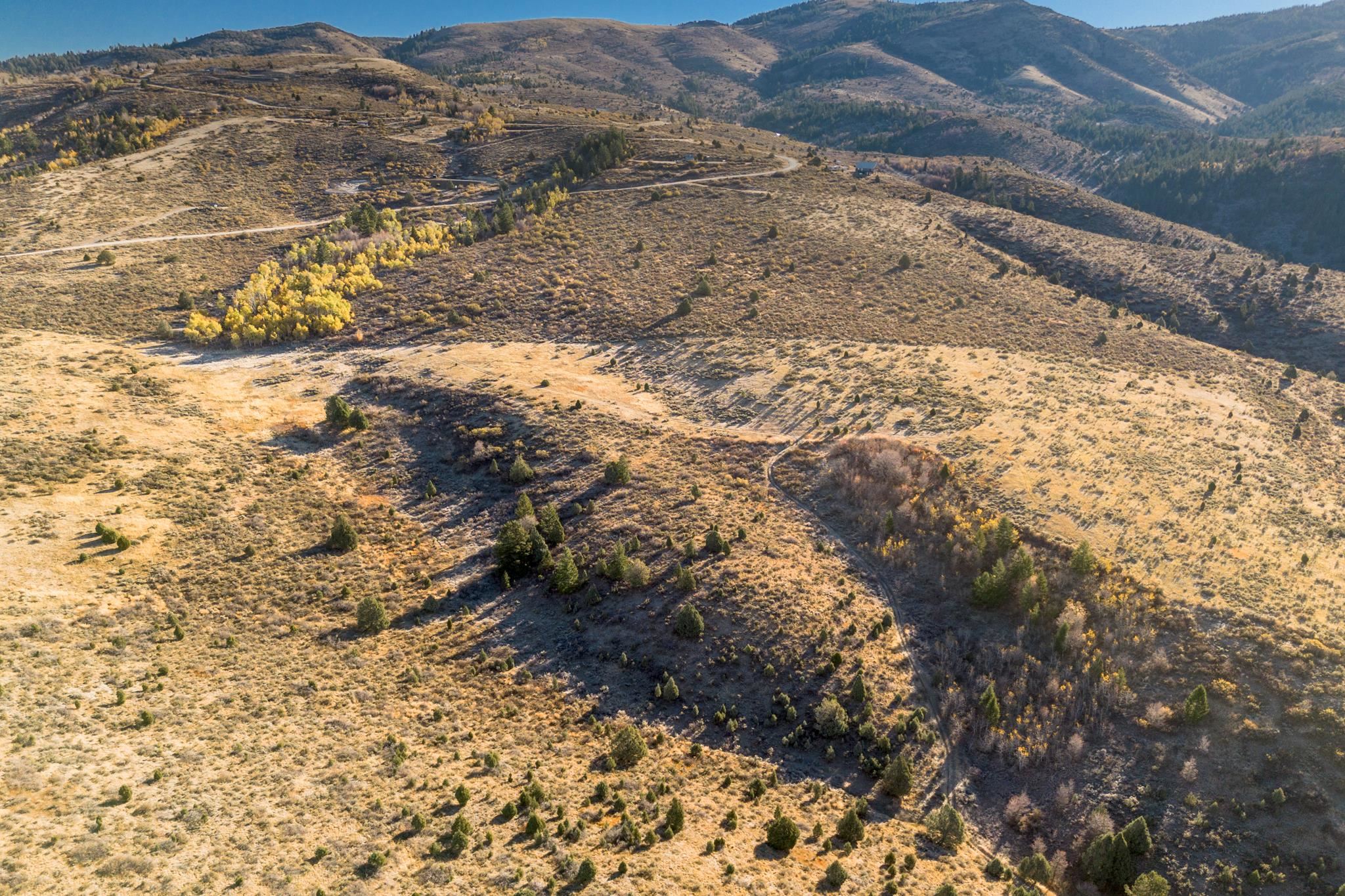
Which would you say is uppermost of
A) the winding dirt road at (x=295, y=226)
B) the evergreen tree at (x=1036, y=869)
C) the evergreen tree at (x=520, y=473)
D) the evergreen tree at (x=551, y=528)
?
the winding dirt road at (x=295, y=226)

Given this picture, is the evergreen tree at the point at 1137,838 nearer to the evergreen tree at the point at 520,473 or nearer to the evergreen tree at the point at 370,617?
the evergreen tree at the point at 370,617

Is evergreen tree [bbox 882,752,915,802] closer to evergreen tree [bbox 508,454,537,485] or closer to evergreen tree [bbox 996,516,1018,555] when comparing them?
evergreen tree [bbox 996,516,1018,555]

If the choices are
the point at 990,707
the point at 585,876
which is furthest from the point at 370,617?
the point at 990,707

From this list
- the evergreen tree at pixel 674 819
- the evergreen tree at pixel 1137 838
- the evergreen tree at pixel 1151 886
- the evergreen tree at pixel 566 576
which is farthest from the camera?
the evergreen tree at pixel 566 576

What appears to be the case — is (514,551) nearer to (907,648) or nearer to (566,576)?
(566,576)

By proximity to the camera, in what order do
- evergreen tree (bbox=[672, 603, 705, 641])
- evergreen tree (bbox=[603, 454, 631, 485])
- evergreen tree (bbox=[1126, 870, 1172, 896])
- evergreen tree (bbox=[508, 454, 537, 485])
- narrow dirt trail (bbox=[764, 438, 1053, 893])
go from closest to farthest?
evergreen tree (bbox=[1126, 870, 1172, 896]), narrow dirt trail (bbox=[764, 438, 1053, 893]), evergreen tree (bbox=[672, 603, 705, 641]), evergreen tree (bbox=[603, 454, 631, 485]), evergreen tree (bbox=[508, 454, 537, 485])

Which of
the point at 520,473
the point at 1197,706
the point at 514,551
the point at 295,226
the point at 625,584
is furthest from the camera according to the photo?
the point at 295,226

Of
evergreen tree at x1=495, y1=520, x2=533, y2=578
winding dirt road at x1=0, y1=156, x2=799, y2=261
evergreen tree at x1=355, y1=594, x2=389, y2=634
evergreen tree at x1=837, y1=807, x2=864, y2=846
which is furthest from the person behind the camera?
winding dirt road at x1=0, y1=156, x2=799, y2=261

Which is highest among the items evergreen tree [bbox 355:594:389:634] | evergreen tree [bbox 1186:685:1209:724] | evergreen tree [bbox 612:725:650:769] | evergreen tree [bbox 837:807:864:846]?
evergreen tree [bbox 355:594:389:634]

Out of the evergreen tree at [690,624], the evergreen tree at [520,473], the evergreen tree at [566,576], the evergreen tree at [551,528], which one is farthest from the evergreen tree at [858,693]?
the evergreen tree at [520,473]

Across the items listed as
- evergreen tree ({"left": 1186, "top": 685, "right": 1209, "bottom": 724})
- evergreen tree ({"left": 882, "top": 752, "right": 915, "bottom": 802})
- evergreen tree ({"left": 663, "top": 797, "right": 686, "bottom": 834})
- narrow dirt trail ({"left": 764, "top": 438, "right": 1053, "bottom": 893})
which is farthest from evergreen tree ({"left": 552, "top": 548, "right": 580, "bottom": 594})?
evergreen tree ({"left": 1186, "top": 685, "right": 1209, "bottom": 724})

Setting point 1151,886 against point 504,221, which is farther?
point 504,221
